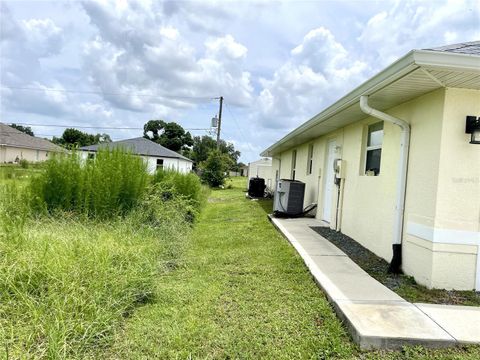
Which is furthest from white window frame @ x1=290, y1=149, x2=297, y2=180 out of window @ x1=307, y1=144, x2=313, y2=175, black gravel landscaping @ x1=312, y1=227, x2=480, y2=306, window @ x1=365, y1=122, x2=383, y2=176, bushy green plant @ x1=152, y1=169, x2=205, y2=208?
black gravel landscaping @ x1=312, y1=227, x2=480, y2=306

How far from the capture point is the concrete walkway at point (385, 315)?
113 inches

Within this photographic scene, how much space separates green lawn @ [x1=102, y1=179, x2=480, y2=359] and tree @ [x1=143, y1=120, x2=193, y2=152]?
209 feet

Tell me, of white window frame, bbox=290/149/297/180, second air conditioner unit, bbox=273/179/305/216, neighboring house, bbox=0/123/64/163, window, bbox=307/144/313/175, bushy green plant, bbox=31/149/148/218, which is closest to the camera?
bushy green plant, bbox=31/149/148/218

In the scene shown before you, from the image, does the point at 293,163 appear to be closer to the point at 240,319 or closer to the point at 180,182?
the point at 180,182

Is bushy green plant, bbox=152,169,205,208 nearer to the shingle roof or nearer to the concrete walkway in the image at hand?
the concrete walkway

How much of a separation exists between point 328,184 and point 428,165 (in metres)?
4.89

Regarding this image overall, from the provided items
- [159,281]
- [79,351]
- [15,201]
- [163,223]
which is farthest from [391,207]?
[15,201]

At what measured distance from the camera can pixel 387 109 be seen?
5762mm

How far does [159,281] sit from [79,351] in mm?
1764

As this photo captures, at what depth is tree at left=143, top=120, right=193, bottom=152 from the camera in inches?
2662

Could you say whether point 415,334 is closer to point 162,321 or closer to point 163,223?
point 162,321

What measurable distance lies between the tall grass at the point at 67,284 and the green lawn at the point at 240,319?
0.75ft

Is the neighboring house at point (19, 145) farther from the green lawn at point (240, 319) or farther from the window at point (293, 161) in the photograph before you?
the green lawn at point (240, 319)

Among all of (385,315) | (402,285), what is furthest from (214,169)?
(385,315)
